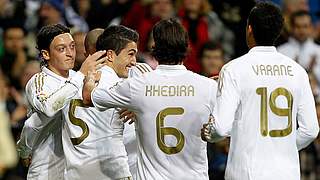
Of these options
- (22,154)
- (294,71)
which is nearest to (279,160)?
(294,71)

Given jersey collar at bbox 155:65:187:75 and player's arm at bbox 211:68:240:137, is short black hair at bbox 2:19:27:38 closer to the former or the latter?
jersey collar at bbox 155:65:187:75

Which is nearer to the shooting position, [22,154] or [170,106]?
[170,106]

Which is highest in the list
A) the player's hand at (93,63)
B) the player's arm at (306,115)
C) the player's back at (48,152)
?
the player's hand at (93,63)

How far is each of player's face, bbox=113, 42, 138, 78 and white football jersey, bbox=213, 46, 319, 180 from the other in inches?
38.0

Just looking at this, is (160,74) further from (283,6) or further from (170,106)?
(283,6)

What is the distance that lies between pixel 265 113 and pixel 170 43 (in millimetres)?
778

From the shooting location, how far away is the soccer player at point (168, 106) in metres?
6.86

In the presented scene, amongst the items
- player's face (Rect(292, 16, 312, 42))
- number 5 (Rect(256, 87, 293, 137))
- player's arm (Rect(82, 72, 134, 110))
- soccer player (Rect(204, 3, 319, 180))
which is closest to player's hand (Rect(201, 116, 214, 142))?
soccer player (Rect(204, 3, 319, 180))

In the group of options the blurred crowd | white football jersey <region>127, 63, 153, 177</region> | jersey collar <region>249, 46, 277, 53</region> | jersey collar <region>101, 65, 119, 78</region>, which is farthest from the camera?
the blurred crowd

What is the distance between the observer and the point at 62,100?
7223 mm

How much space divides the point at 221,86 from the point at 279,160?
2.06ft

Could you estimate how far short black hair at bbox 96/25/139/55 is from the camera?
7418 millimetres

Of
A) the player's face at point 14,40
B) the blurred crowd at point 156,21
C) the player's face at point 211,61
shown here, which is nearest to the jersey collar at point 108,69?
the blurred crowd at point 156,21

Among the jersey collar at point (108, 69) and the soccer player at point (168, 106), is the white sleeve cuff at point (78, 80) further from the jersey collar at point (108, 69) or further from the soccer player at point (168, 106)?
the soccer player at point (168, 106)
